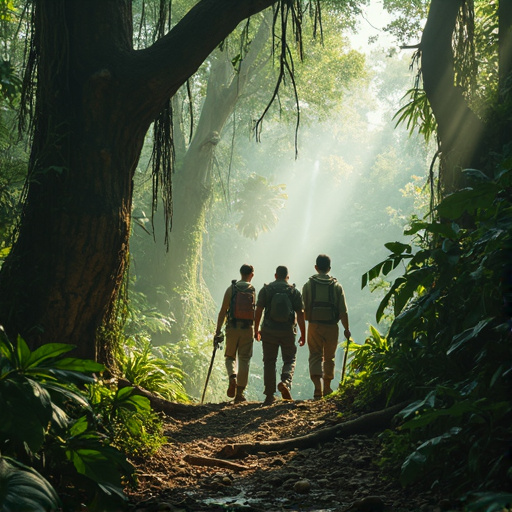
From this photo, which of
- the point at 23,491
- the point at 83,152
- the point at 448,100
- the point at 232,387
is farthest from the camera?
the point at 232,387

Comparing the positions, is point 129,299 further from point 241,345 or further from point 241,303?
point 241,345

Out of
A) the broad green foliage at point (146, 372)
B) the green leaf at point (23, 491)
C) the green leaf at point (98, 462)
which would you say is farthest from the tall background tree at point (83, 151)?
the green leaf at point (23, 491)

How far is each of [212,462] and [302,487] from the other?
110cm

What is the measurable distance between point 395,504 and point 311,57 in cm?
2009

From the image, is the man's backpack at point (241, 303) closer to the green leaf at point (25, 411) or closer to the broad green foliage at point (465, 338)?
the broad green foliage at point (465, 338)

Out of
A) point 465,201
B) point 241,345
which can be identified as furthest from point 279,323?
point 465,201

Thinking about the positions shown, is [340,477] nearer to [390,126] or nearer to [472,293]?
[472,293]

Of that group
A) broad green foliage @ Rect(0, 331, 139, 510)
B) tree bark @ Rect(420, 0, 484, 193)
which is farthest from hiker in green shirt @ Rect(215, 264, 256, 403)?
broad green foliage @ Rect(0, 331, 139, 510)

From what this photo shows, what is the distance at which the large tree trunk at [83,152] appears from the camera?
446 centimetres

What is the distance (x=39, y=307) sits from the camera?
14.6 ft

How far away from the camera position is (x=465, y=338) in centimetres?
292

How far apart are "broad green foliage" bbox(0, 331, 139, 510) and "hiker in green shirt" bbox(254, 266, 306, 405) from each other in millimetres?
5207

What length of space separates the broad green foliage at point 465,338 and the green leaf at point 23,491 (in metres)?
1.36

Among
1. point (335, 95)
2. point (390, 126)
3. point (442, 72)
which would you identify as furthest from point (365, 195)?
point (442, 72)
